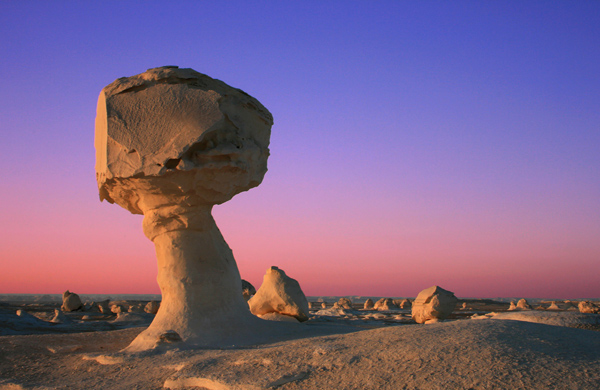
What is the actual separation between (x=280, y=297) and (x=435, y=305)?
4.62 meters

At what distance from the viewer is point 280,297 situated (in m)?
10.6

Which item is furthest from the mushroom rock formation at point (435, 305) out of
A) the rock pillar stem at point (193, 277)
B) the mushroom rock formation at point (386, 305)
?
the mushroom rock formation at point (386, 305)

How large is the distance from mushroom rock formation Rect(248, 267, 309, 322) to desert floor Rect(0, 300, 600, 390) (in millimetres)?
4749

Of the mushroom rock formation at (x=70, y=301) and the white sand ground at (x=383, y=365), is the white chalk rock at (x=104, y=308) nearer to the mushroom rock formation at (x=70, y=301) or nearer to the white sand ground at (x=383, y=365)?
the mushroom rock formation at (x=70, y=301)

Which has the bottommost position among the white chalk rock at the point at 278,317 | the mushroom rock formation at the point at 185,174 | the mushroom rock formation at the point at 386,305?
the mushroom rock formation at the point at 386,305

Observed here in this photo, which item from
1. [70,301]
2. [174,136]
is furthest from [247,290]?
[70,301]

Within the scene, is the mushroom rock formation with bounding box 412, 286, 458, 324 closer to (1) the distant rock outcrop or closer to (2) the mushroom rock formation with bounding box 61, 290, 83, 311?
(1) the distant rock outcrop

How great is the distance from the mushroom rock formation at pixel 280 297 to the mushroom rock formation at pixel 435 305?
385 cm

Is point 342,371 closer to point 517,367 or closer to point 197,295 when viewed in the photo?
point 517,367

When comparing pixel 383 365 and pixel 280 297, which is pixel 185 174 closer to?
pixel 383 365

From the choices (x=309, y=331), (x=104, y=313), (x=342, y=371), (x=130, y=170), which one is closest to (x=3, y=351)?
(x=130, y=170)

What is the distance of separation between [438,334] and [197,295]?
4.17 meters

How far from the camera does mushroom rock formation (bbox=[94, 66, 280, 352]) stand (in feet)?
22.6

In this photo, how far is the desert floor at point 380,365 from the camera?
12.2 ft
